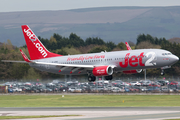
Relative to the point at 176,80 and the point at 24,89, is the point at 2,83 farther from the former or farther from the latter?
the point at 176,80

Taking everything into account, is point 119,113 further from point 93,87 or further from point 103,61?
point 93,87

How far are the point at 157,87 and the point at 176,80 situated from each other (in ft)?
29.9

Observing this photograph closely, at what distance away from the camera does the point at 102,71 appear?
237 ft

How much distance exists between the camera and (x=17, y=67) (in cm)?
13412

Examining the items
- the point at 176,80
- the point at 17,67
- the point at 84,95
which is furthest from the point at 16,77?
the point at 176,80

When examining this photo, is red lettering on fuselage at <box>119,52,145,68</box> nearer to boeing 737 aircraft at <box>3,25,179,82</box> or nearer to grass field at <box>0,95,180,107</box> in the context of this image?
boeing 737 aircraft at <box>3,25,179,82</box>

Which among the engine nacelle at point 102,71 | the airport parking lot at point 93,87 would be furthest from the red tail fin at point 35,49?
the airport parking lot at point 93,87

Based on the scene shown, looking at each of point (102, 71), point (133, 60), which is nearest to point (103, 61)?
point (102, 71)

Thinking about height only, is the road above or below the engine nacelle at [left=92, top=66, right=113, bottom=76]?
below

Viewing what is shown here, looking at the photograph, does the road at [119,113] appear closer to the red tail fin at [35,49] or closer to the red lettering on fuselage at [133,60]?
the red lettering on fuselage at [133,60]

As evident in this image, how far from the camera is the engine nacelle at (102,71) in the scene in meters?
72.1

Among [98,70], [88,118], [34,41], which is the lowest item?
[88,118]

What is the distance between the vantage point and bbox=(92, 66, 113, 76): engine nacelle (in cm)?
7206

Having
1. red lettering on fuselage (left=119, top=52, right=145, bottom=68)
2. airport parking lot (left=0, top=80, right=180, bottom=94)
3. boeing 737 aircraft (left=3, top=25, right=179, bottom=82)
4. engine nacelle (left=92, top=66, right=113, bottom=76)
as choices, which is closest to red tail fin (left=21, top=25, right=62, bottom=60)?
boeing 737 aircraft (left=3, top=25, right=179, bottom=82)
